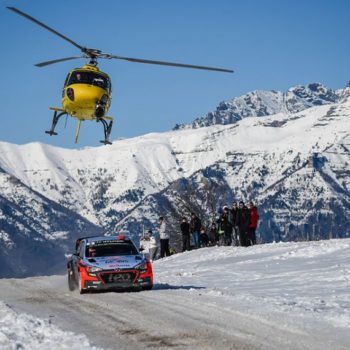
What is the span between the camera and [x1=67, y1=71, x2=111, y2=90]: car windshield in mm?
29734

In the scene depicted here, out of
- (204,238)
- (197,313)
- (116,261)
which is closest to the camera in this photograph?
(197,313)

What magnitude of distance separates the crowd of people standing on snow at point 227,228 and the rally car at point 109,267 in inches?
535

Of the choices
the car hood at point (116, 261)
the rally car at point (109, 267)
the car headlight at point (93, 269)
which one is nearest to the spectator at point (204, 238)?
the rally car at point (109, 267)

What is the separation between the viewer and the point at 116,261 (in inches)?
778

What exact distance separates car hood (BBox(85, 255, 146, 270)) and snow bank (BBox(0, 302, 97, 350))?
576cm

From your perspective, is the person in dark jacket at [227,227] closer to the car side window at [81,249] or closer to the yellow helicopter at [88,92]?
the yellow helicopter at [88,92]

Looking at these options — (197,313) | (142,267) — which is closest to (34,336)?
(197,313)

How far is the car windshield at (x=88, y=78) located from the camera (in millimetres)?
29734

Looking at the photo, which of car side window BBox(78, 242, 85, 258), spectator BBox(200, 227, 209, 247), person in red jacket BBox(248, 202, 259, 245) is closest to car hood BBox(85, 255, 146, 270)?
car side window BBox(78, 242, 85, 258)

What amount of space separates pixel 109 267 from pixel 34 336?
7.77 metres

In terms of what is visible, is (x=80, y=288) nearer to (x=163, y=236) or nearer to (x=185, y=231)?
(x=163, y=236)

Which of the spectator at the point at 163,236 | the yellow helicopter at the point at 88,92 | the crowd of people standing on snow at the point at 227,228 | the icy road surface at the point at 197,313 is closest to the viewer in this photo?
the icy road surface at the point at 197,313

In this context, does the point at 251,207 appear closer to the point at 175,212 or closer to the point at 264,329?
the point at 264,329

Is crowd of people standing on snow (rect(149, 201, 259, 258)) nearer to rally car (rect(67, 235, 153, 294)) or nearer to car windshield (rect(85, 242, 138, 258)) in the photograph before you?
car windshield (rect(85, 242, 138, 258))
